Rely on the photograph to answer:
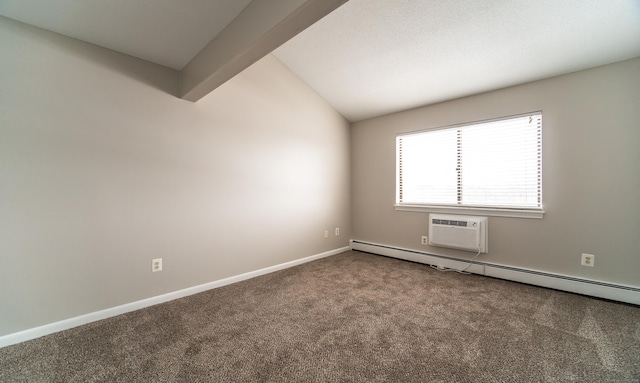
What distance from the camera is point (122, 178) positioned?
215 cm

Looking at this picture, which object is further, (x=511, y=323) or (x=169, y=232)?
(x=169, y=232)

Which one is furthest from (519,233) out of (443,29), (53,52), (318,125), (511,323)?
(53,52)

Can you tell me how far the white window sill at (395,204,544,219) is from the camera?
9.18ft

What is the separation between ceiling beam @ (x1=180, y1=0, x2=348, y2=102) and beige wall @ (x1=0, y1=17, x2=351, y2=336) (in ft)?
1.30

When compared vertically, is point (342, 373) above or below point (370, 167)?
below

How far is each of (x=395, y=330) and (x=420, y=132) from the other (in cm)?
278

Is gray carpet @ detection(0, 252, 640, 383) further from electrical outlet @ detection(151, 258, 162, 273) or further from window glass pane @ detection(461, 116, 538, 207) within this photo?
window glass pane @ detection(461, 116, 538, 207)

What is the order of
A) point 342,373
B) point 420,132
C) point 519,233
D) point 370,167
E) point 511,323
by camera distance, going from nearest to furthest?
point 342,373 < point 511,323 < point 519,233 < point 420,132 < point 370,167

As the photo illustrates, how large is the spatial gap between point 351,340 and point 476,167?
2.68 m

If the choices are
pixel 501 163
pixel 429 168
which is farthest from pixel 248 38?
pixel 501 163

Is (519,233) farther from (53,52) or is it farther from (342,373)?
(53,52)

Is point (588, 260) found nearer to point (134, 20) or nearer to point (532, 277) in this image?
point (532, 277)

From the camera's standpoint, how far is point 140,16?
71.3 inches

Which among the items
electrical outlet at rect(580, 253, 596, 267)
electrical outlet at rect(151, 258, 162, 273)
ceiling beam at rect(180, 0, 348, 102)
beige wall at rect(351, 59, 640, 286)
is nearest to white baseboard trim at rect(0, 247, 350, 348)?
electrical outlet at rect(151, 258, 162, 273)
